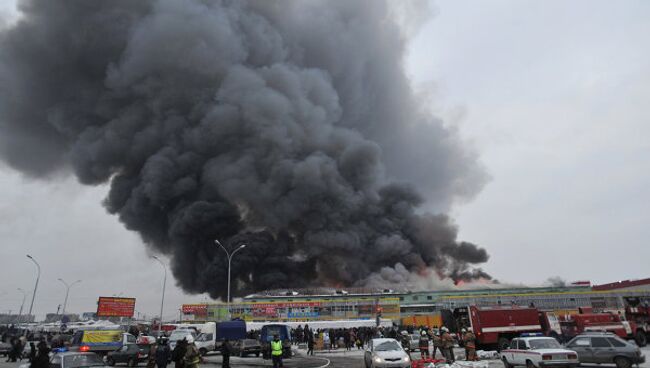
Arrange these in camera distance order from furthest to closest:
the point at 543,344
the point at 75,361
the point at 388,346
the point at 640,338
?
the point at 640,338 < the point at 388,346 < the point at 543,344 < the point at 75,361

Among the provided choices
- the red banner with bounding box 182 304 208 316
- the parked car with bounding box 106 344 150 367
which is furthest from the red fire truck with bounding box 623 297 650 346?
the red banner with bounding box 182 304 208 316

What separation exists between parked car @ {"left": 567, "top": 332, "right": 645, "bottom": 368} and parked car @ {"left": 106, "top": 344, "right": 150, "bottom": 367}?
19229 millimetres

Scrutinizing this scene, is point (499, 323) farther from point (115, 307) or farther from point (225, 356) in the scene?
point (115, 307)

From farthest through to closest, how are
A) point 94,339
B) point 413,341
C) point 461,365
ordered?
point 413,341 → point 94,339 → point 461,365

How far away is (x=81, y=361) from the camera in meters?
13.0

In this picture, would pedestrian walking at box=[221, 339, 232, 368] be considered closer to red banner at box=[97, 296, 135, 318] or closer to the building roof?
red banner at box=[97, 296, 135, 318]

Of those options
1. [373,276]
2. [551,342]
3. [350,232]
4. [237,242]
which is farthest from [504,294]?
[551,342]

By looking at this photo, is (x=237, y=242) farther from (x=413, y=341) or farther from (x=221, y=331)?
(x=413, y=341)

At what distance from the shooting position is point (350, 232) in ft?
209

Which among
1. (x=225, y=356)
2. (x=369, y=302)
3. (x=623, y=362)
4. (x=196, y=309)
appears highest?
(x=369, y=302)

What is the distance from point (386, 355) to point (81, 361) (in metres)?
9.48

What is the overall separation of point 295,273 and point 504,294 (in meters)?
43.0

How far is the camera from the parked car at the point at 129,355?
72.4ft

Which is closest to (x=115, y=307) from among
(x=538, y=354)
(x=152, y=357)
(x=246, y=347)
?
(x=246, y=347)
